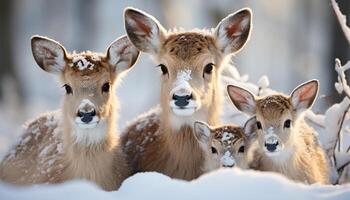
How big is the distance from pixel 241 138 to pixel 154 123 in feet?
3.83

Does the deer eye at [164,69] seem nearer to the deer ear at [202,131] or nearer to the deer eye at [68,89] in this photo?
the deer ear at [202,131]

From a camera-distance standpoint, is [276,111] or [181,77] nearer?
[181,77]

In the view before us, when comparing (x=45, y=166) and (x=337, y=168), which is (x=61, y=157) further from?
(x=337, y=168)

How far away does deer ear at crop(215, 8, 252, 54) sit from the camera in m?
9.66

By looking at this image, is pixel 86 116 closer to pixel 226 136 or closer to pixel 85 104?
pixel 85 104

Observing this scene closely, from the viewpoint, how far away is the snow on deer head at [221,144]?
9.15m

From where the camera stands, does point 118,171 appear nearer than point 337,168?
Yes

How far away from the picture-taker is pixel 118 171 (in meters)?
9.21

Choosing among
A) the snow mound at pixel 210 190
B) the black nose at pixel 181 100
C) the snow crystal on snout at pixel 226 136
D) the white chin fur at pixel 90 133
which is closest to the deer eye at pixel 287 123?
the snow crystal on snout at pixel 226 136

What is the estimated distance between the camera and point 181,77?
9.02 metres

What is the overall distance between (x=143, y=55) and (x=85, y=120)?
20322 millimetres

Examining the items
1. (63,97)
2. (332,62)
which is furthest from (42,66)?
(332,62)

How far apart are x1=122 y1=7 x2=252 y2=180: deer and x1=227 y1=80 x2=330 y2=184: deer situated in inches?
16.4

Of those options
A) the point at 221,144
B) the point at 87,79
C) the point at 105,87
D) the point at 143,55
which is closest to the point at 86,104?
the point at 87,79
